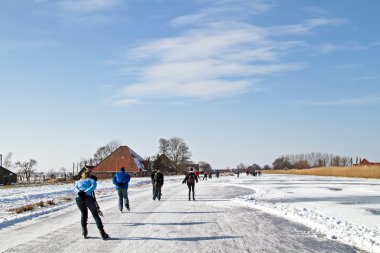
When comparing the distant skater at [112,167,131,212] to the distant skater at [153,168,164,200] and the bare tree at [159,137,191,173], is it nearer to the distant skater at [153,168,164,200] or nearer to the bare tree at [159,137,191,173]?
the distant skater at [153,168,164,200]

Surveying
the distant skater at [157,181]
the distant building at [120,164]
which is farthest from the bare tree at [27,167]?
the distant skater at [157,181]

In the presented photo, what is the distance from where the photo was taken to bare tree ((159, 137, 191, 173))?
12925 cm

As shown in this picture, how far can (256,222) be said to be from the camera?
44.0ft

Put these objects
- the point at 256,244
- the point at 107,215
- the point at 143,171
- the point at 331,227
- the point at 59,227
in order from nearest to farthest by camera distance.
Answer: the point at 256,244 < the point at 331,227 < the point at 59,227 < the point at 107,215 < the point at 143,171

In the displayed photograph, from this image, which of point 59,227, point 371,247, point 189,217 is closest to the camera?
point 371,247

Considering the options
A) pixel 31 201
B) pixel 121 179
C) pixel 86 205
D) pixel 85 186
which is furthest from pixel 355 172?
pixel 85 186

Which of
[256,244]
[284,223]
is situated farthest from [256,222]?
[256,244]

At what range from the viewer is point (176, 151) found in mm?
130375

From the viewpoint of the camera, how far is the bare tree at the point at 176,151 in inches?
5089

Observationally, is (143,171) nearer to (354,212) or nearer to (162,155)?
(162,155)

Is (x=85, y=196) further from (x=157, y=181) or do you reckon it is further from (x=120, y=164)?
(x=120, y=164)

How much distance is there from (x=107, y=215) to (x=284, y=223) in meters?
6.60

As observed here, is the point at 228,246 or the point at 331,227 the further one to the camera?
the point at 331,227

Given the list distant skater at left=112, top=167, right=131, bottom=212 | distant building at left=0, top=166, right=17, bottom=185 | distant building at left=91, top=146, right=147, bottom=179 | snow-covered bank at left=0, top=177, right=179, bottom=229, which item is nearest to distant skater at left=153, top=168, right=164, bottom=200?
snow-covered bank at left=0, top=177, right=179, bottom=229
